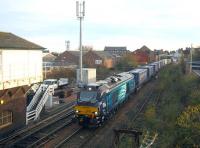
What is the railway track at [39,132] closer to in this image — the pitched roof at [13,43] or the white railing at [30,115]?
the white railing at [30,115]

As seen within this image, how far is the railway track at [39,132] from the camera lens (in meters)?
19.1

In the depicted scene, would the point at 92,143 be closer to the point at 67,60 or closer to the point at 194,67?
the point at 194,67

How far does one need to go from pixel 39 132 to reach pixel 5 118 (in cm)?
255

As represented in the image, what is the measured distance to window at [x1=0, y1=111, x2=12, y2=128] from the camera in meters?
20.6

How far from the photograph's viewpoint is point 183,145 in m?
12.4

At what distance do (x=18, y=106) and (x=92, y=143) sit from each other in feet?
21.2

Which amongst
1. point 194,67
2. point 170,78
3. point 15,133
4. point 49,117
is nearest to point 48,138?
point 15,133

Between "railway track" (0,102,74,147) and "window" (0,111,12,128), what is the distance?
0.95 meters

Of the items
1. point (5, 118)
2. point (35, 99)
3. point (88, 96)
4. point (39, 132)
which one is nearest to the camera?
point (5, 118)

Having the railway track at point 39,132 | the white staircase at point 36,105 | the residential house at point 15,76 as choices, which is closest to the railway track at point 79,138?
the railway track at point 39,132

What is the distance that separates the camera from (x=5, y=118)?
21.1 m

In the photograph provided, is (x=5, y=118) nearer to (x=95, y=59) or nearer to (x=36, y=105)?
(x=36, y=105)

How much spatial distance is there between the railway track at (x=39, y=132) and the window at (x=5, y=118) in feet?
3.11

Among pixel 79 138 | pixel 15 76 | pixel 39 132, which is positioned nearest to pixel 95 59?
pixel 39 132
